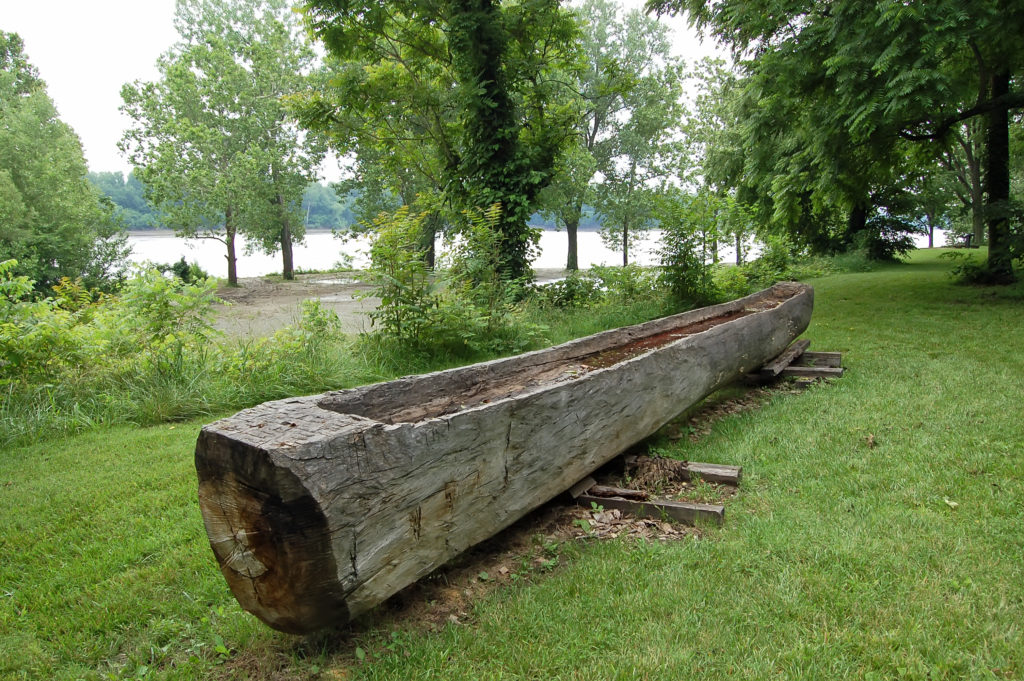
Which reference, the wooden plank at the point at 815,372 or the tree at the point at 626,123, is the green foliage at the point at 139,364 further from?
the tree at the point at 626,123

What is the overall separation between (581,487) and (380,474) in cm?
153

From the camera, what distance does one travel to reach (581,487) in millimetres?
3199

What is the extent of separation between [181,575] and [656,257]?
26.7 feet

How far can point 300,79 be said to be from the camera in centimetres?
2588

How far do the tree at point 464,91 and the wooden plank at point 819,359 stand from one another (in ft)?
15.2

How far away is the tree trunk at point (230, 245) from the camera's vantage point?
A: 948 inches

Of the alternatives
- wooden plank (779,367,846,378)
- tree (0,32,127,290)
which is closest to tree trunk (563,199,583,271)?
tree (0,32,127,290)

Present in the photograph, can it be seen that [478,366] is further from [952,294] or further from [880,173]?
[952,294]

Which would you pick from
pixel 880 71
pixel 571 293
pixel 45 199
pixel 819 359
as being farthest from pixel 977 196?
pixel 45 199

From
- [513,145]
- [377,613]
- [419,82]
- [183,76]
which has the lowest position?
[377,613]

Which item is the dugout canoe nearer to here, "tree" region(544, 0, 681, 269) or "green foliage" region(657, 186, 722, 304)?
"green foliage" region(657, 186, 722, 304)

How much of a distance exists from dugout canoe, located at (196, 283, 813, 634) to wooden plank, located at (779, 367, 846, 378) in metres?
3.05

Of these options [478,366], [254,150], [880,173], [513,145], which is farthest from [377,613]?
[254,150]

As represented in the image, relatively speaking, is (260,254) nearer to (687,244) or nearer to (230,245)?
(230,245)
